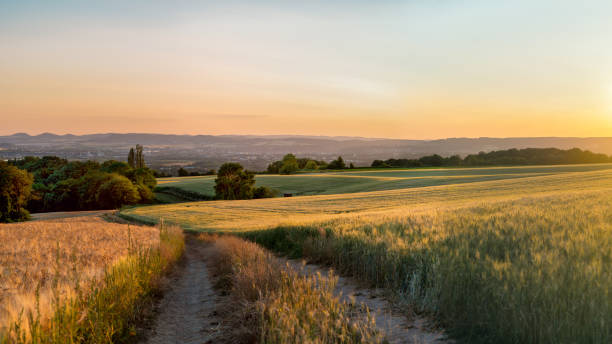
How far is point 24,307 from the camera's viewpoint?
3973 mm

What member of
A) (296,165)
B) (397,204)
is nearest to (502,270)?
(397,204)

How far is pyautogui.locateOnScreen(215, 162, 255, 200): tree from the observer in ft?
218

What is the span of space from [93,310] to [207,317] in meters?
2.50

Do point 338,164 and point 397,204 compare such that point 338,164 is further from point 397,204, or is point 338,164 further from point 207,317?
point 207,317

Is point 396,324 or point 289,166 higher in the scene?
point 289,166

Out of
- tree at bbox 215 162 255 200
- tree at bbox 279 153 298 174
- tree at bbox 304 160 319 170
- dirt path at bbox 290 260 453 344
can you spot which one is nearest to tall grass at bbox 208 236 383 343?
dirt path at bbox 290 260 453 344

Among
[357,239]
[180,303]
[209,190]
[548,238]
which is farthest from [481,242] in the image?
[209,190]

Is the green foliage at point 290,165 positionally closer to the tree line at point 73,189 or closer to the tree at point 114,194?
the tree line at point 73,189

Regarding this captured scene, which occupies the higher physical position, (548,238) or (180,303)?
(548,238)

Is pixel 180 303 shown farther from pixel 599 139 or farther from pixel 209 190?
pixel 599 139

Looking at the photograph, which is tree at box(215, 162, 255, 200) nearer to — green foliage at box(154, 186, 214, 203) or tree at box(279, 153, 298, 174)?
green foliage at box(154, 186, 214, 203)

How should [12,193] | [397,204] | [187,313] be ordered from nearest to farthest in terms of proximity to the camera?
[187,313] → [397,204] → [12,193]

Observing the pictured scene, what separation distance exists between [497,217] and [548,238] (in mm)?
3445

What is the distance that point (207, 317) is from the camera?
734 centimetres
